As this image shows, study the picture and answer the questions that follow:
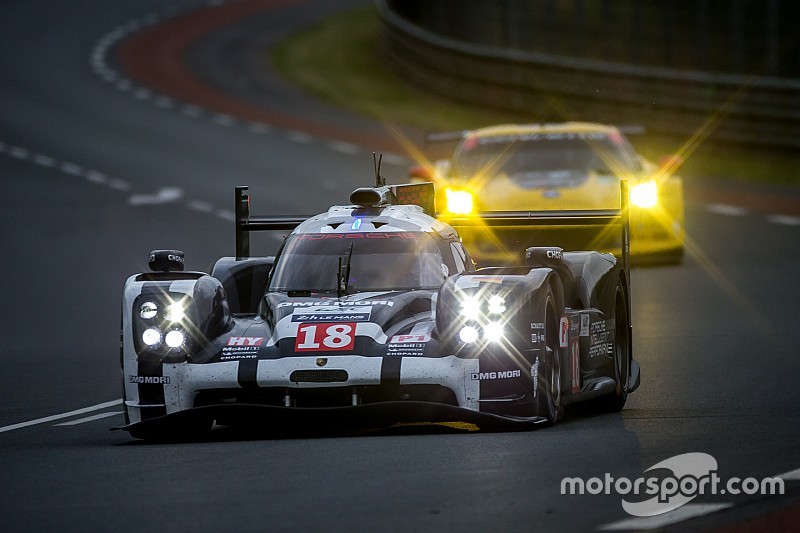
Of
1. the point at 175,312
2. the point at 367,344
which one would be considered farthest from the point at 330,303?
the point at 175,312

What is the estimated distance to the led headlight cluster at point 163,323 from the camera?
1062 centimetres

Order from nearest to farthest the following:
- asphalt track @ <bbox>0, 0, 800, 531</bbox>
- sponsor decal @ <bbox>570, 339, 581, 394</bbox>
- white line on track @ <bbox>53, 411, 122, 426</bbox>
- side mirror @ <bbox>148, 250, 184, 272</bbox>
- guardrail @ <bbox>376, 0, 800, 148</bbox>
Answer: asphalt track @ <bbox>0, 0, 800, 531</bbox> → sponsor decal @ <bbox>570, 339, 581, 394</bbox> → side mirror @ <bbox>148, 250, 184, 272</bbox> → white line on track @ <bbox>53, 411, 122, 426</bbox> → guardrail @ <bbox>376, 0, 800, 148</bbox>

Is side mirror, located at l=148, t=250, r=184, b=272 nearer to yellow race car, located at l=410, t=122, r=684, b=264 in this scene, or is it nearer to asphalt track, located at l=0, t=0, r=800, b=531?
asphalt track, located at l=0, t=0, r=800, b=531

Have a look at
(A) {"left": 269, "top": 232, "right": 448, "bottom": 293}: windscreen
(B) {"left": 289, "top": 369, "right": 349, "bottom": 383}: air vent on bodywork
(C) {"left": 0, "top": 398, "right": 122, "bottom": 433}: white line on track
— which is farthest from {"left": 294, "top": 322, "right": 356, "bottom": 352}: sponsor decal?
(C) {"left": 0, "top": 398, "right": 122, "bottom": 433}: white line on track

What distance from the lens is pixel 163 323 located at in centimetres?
1073

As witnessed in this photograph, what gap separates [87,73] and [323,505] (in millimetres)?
41836

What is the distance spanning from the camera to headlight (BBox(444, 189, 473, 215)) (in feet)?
67.8

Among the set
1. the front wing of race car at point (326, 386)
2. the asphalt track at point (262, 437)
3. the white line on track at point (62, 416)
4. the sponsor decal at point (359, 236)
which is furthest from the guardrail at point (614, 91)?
the front wing of race car at point (326, 386)

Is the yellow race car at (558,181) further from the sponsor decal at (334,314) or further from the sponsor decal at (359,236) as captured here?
the sponsor decal at (334,314)

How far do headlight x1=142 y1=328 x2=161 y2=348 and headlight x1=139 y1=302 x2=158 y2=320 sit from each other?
101 millimetres

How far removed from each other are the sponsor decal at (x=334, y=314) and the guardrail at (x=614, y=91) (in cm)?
1684

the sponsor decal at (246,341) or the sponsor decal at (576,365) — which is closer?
the sponsor decal at (246,341)

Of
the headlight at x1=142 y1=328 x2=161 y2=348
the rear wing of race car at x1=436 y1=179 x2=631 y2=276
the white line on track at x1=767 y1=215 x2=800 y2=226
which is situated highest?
the white line on track at x1=767 y1=215 x2=800 y2=226

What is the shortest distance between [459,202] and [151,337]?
10344 mm
